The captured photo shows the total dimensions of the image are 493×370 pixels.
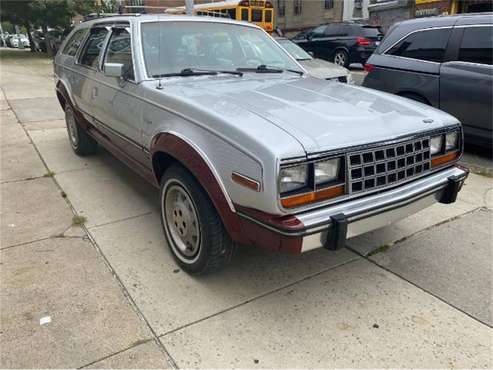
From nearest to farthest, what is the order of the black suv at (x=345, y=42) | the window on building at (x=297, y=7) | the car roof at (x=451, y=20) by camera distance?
1. the car roof at (x=451, y=20)
2. the black suv at (x=345, y=42)
3. the window on building at (x=297, y=7)

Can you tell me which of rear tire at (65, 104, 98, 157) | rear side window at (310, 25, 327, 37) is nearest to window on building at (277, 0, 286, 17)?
rear side window at (310, 25, 327, 37)

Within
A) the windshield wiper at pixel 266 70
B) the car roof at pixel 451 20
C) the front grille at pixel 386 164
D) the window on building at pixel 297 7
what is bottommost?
the front grille at pixel 386 164

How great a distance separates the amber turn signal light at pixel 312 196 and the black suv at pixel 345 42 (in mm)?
13740

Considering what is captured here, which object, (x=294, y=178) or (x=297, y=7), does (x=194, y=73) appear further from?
(x=297, y=7)

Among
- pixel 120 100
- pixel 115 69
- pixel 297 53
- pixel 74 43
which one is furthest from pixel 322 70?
pixel 115 69

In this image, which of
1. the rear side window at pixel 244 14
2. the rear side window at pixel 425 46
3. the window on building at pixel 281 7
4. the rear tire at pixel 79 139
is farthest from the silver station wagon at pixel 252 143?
the window on building at pixel 281 7

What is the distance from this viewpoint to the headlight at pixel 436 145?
2.85 meters

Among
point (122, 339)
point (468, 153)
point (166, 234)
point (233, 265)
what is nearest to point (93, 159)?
point (166, 234)

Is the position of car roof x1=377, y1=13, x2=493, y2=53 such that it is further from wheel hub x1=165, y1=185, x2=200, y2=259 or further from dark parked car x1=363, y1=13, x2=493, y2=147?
wheel hub x1=165, y1=185, x2=200, y2=259

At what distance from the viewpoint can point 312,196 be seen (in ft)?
7.39

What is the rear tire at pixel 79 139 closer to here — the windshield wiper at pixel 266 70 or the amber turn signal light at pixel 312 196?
the windshield wiper at pixel 266 70

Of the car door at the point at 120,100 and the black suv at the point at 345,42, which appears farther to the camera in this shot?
the black suv at the point at 345,42

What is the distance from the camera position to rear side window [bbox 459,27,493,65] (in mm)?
5238

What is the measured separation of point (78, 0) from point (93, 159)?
62.5 feet
